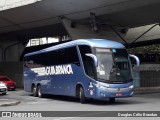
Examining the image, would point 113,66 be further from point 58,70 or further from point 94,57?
point 58,70

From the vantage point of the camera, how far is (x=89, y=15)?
34.4m

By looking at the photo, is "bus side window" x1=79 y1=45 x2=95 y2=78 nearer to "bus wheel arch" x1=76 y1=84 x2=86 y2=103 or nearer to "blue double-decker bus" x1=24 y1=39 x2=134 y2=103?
"blue double-decker bus" x1=24 y1=39 x2=134 y2=103

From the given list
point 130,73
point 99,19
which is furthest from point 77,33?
point 130,73

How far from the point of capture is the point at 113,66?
1972 cm

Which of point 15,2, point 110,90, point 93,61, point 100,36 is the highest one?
point 15,2

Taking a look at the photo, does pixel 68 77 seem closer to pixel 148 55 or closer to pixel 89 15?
pixel 89 15

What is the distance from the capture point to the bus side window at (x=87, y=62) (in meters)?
19.9

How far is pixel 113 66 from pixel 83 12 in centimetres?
1489

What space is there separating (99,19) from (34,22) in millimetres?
6746

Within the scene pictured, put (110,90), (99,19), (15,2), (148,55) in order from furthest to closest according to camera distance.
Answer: (148,55) < (99,19) < (15,2) < (110,90)

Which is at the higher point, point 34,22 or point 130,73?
point 34,22

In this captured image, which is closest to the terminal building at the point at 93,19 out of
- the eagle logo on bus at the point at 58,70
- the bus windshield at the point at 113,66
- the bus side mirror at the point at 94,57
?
the eagle logo on bus at the point at 58,70

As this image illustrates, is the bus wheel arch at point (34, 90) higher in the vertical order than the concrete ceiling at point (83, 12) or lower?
lower

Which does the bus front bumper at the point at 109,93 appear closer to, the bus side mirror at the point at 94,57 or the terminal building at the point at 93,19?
the bus side mirror at the point at 94,57
